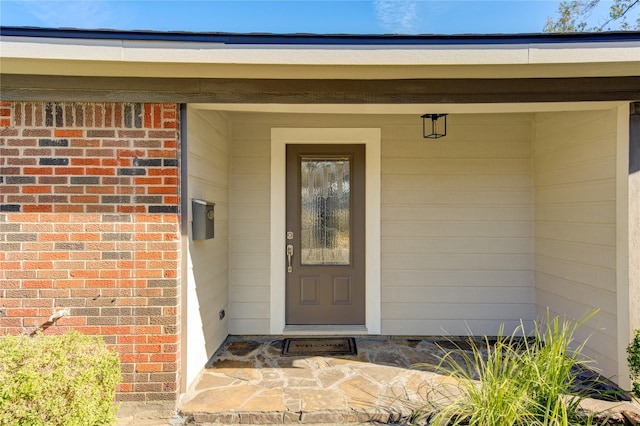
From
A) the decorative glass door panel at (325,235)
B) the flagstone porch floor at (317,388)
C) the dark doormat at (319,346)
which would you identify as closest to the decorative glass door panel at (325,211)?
the decorative glass door panel at (325,235)

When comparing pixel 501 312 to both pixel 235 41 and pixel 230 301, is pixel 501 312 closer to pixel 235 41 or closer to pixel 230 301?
pixel 230 301

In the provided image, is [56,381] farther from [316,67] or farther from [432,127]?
[432,127]

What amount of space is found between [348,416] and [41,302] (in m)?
2.34

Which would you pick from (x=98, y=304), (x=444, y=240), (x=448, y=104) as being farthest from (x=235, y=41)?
(x=444, y=240)

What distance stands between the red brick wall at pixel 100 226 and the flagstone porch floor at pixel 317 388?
0.41m

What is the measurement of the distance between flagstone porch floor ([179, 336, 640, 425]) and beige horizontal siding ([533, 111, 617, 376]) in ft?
2.52

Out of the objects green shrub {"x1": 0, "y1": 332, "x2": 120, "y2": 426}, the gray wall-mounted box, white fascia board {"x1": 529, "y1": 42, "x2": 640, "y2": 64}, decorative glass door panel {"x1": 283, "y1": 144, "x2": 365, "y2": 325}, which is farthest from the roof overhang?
green shrub {"x1": 0, "y1": 332, "x2": 120, "y2": 426}

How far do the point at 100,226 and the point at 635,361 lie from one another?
387 centimetres

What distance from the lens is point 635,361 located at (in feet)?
7.84

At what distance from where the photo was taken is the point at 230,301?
3.86m

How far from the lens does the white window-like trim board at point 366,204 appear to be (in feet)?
12.5

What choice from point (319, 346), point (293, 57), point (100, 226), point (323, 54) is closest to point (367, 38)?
point (323, 54)

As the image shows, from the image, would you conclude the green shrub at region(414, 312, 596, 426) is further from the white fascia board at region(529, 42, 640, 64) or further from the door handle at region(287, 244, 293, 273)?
the door handle at region(287, 244, 293, 273)

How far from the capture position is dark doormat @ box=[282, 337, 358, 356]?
135 inches
